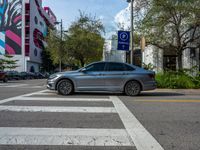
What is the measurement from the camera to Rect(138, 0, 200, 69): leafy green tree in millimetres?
21625

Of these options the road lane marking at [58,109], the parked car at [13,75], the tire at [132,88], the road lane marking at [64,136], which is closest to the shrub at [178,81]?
the tire at [132,88]

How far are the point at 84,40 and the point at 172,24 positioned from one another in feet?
66.2

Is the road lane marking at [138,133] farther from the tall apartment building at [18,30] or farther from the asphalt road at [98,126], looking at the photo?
the tall apartment building at [18,30]

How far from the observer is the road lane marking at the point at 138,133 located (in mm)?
5520

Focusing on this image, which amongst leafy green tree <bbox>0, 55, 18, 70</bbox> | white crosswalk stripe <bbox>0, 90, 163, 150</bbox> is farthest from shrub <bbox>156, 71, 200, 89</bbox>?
leafy green tree <bbox>0, 55, 18, 70</bbox>

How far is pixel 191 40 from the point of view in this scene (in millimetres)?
22953

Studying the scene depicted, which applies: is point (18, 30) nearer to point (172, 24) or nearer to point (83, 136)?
point (172, 24)

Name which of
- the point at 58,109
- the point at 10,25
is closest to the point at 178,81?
the point at 58,109

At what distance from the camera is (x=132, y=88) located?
14.0 meters

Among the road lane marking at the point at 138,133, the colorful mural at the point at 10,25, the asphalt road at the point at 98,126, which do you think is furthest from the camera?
the colorful mural at the point at 10,25

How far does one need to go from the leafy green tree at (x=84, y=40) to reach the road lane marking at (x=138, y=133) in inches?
1307

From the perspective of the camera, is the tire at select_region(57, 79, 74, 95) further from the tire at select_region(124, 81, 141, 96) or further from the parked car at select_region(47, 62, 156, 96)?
the tire at select_region(124, 81, 141, 96)

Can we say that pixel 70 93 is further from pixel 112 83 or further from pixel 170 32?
pixel 170 32

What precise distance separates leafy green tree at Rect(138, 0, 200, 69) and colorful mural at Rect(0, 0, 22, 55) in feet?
165
